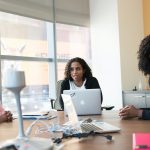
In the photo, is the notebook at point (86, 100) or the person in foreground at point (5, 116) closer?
the person in foreground at point (5, 116)

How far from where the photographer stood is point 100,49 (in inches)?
189

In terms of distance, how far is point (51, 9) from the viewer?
4.42 m

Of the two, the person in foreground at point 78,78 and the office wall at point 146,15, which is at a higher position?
the office wall at point 146,15

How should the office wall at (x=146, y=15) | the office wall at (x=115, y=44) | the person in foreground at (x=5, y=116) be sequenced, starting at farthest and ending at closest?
the office wall at (x=146, y=15) < the office wall at (x=115, y=44) < the person in foreground at (x=5, y=116)

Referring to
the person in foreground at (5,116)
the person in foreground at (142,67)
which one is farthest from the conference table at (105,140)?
the person in foreground at (5,116)

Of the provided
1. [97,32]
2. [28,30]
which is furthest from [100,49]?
[28,30]

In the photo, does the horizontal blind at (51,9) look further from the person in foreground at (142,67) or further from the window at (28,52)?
the person in foreground at (142,67)

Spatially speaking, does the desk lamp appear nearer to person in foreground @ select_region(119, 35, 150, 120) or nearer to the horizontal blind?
person in foreground @ select_region(119, 35, 150, 120)

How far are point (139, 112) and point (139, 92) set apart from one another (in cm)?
243

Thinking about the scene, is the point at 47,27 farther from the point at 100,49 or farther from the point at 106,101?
the point at 106,101

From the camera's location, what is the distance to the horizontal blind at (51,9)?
3.79 m

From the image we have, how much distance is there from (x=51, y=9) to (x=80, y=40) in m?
0.88

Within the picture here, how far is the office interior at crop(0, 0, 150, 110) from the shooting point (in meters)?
4.16

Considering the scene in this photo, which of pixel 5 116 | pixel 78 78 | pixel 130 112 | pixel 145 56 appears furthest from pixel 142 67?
pixel 78 78
